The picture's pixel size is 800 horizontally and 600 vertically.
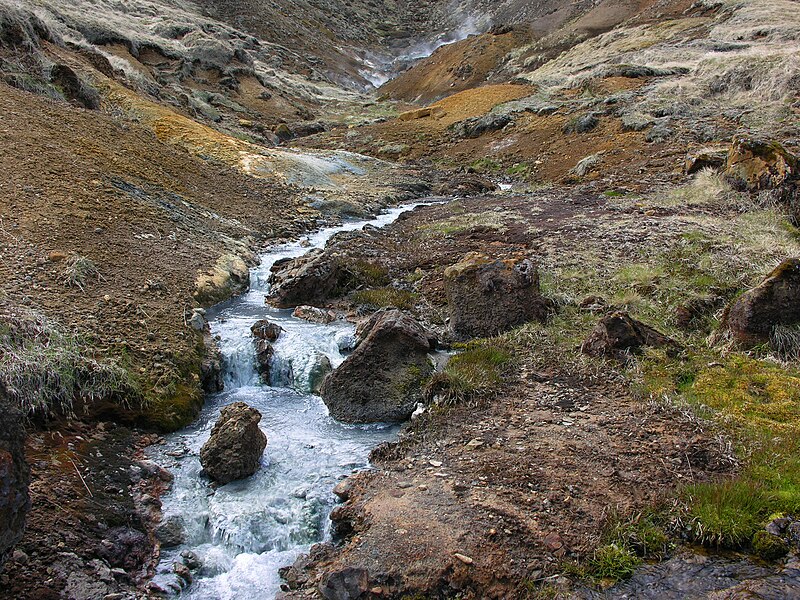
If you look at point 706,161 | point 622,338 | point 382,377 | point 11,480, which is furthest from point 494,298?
point 706,161

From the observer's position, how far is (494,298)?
9.65 metres

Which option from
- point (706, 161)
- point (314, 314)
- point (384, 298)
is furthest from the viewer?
point (706, 161)

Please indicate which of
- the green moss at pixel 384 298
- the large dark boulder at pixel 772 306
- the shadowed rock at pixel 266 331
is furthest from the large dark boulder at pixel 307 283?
the large dark boulder at pixel 772 306

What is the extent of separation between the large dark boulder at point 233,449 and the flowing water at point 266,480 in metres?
0.12

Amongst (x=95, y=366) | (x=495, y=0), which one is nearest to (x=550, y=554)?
(x=95, y=366)

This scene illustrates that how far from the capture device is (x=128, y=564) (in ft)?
16.9

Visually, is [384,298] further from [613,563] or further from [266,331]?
[613,563]

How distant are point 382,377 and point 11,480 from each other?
482 centimetres

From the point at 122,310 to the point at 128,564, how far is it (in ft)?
15.2

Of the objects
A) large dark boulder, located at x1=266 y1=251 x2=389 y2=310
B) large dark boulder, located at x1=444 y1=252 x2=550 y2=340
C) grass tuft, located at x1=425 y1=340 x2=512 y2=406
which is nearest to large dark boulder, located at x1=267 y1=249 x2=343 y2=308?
large dark boulder, located at x1=266 y1=251 x2=389 y2=310

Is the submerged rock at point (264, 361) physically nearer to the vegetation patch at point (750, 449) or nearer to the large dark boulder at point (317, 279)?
the large dark boulder at point (317, 279)

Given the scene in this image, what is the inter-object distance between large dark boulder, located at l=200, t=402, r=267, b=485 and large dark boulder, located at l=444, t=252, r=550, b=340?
4272mm

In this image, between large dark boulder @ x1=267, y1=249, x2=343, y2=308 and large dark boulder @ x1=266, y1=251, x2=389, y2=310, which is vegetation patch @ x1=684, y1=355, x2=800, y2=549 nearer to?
large dark boulder @ x1=266, y1=251, x2=389, y2=310

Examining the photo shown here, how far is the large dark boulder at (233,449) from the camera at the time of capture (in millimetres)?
6457
